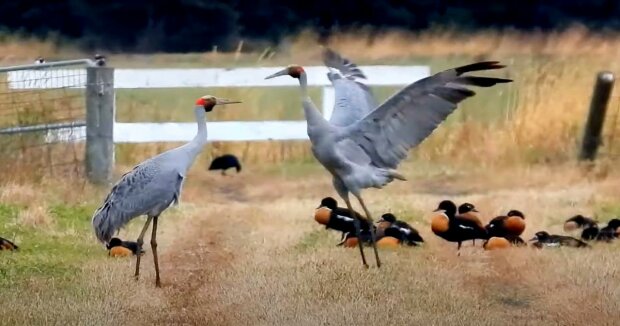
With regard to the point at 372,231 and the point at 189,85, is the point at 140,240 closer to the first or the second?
the point at 189,85

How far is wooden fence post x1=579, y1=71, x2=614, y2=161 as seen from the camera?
4047mm

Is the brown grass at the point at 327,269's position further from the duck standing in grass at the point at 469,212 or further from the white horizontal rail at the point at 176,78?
the white horizontal rail at the point at 176,78

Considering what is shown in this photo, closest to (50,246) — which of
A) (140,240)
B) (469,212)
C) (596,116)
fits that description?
(140,240)

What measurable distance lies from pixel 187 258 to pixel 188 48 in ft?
1.67

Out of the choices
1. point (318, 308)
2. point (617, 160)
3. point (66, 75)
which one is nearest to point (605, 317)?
point (617, 160)

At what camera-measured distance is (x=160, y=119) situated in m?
3.91

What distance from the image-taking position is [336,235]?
4.05 metres

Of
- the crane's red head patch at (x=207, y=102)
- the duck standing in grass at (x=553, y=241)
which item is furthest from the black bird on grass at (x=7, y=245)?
the duck standing in grass at (x=553, y=241)

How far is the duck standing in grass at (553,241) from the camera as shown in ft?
13.3

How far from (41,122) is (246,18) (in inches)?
21.7

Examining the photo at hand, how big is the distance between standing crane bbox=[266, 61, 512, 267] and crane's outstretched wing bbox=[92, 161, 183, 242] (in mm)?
362

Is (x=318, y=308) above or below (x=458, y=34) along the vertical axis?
below

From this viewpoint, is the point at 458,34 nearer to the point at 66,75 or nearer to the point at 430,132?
the point at 430,132

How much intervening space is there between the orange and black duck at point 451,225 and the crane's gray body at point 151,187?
626 millimetres
